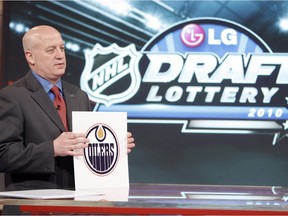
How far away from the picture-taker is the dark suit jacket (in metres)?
2.30

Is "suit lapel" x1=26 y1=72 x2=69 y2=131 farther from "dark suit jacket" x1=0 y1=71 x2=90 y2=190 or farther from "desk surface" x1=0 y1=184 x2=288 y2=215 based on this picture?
"desk surface" x1=0 y1=184 x2=288 y2=215

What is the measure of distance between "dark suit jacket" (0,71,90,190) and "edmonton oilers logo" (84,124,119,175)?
0.50ft

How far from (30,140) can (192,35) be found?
7.29 ft

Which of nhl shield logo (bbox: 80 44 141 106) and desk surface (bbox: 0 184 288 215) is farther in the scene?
nhl shield logo (bbox: 80 44 141 106)

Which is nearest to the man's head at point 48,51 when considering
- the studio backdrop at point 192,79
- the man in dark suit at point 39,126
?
the man in dark suit at point 39,126

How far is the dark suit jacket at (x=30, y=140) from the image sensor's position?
2303 mm

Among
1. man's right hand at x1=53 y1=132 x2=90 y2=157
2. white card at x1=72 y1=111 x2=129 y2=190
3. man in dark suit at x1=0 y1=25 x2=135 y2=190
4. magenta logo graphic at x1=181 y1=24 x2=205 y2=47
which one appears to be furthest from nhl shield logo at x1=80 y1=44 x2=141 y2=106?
man's right hand at x1=53 y1=132 x2=90 y2=157

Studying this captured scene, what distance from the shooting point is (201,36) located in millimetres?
4383

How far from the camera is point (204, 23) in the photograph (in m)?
4.39

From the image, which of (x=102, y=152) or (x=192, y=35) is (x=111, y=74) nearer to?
(x=192, y=35)

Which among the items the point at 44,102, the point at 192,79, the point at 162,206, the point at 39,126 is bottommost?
the point at 162,206

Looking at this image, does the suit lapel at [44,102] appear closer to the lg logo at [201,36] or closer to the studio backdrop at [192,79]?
the studio backdrop at [192,79]

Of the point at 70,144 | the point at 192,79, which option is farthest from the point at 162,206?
the point at 192,79

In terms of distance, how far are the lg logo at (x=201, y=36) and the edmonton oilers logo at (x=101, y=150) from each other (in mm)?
2135
